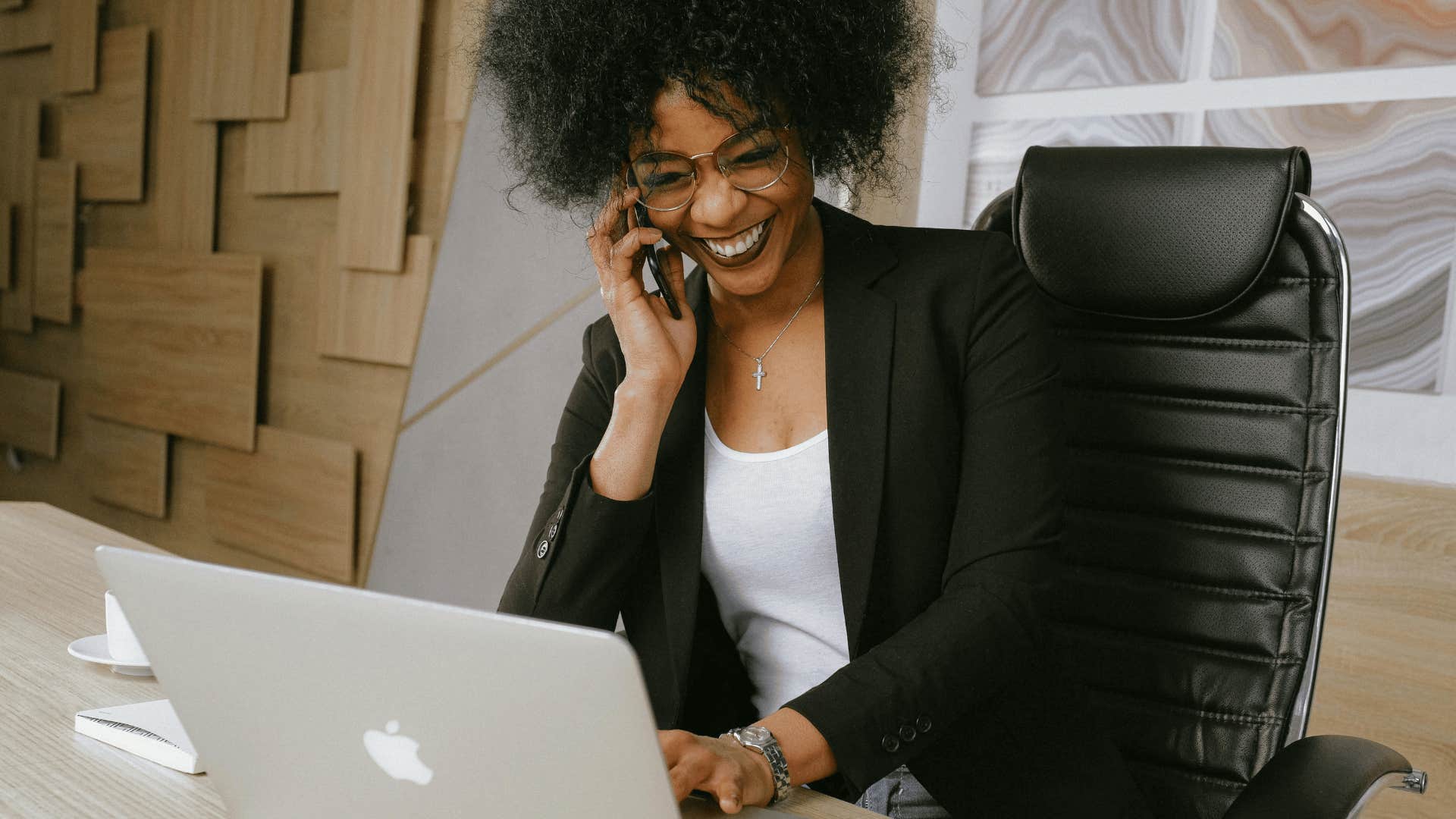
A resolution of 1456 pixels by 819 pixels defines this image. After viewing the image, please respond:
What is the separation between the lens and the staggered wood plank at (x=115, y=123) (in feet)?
11.9

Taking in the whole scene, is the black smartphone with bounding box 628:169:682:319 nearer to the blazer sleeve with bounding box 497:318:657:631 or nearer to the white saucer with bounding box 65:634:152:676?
the blazer sleeve with bounding box 497:318:657:631

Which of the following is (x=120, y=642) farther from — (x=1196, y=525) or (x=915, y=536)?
(x=1196, y=525)

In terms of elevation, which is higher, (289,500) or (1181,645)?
(1181,645)

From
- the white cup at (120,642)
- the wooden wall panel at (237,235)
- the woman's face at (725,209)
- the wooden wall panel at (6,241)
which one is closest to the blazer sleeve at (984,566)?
the woman's face at (725,209)

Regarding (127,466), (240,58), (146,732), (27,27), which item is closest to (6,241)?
(27,27)

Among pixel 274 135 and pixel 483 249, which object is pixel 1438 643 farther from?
pixel 274 135

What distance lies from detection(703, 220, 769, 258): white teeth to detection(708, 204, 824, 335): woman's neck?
91 millimetres

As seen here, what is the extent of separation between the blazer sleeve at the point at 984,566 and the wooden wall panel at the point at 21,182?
3.95 m

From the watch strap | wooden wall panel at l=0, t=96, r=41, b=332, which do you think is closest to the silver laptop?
the watch strap

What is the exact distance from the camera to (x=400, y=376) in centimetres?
288

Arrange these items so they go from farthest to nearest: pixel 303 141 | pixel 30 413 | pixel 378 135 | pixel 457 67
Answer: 1. pixel 30 413
2. pixel 303 141
3. pixel 378 135
4. pixel 457 67

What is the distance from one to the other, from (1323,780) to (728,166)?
0.74m

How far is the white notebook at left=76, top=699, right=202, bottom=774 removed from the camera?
0.85 meters

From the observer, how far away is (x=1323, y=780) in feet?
2.99
